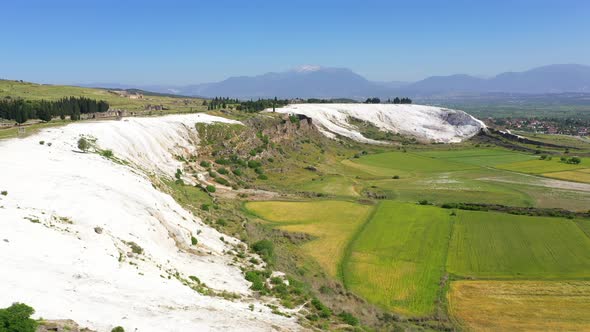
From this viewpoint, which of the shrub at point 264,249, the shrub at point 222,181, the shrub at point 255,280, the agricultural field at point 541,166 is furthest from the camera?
the agricultural field at point 541,166

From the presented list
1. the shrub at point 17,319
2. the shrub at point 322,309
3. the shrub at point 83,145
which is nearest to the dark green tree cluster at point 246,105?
the shrub at point 83,145

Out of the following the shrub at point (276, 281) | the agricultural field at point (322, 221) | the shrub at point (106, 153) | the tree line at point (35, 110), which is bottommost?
the agricultural field at point (322, 221)

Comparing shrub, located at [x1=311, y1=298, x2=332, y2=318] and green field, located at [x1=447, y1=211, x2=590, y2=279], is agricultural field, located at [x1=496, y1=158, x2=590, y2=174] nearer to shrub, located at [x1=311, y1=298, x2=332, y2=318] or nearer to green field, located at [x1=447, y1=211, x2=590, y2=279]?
green field, located at [x1=447, y1=211, x2=590, y2=279]

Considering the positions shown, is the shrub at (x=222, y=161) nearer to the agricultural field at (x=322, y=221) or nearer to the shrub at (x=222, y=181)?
the shrub at (x=222, y=181)

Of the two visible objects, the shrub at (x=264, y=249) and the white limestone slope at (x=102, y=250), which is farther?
the shrub at (x=264, y=249)

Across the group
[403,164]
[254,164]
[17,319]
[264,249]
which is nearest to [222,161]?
[254,164]

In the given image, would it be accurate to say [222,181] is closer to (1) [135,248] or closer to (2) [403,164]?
(1) [135,248]
